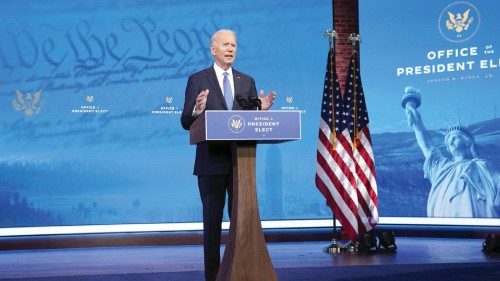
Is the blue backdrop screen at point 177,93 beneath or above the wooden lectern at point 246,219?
above

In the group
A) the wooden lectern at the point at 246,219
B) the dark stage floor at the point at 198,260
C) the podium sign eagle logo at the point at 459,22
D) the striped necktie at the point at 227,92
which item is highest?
the podium sign eagle logo at the point at 459,22

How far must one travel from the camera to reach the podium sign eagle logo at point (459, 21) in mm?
8312

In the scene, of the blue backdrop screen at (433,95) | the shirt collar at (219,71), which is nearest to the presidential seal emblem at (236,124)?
the shirt collar at (219,71)

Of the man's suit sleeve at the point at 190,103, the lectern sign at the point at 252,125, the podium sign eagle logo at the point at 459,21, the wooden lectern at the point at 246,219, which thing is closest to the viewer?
the lectern sign at the point at 252,125

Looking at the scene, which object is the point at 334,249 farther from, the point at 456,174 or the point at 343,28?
the point at 343,28

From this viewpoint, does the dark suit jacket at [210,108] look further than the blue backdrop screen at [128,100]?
No

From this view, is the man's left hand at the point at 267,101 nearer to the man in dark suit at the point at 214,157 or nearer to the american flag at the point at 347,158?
the man in dark suit at the point at 214,157

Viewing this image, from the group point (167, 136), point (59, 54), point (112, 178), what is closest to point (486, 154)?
point (167, 136)

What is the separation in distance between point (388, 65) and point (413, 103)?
55cm

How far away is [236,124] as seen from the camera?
3.52 meters

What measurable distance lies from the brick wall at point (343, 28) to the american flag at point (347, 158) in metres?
1.03

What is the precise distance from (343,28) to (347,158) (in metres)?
1.96

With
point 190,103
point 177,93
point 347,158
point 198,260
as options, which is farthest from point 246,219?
point 177,93

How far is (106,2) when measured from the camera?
8281 mm
